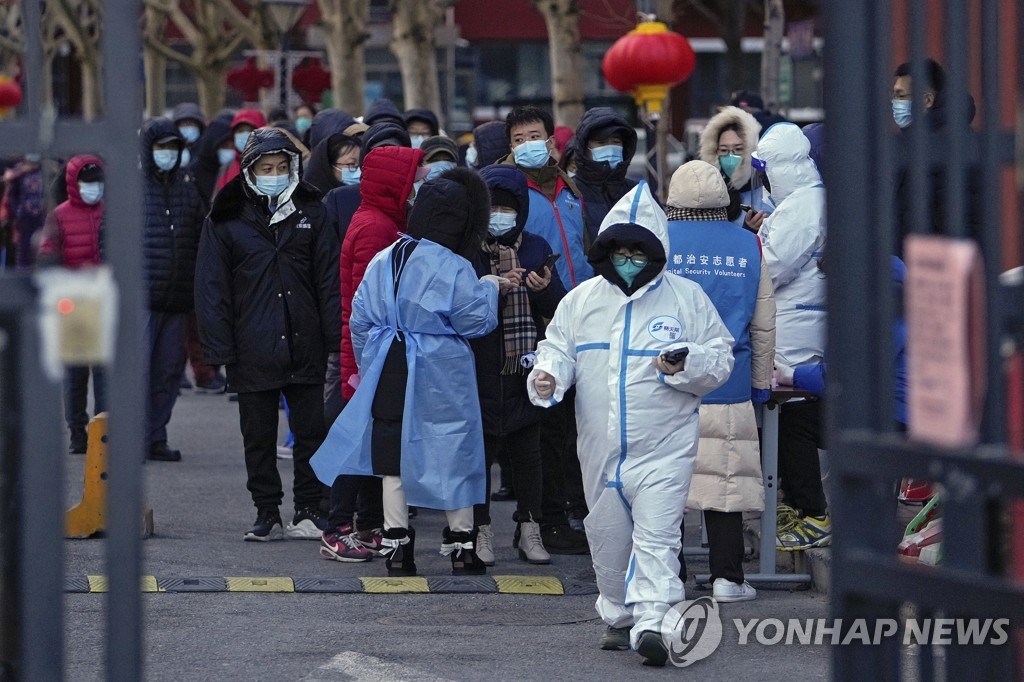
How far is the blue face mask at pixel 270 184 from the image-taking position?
28.0ft

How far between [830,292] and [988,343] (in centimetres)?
31

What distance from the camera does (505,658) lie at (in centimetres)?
651

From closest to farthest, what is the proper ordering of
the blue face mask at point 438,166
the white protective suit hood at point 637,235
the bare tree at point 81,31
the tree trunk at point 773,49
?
the white protective suit hood at point 637,235, the blue face mask at point 438,166, the tree trunk at point 773,49, the bare tree at point 81,31

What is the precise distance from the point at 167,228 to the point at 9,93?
7164 mm

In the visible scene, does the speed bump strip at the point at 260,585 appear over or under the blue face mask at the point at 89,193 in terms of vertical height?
under

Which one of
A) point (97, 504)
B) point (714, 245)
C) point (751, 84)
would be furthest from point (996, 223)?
point (751, 84)

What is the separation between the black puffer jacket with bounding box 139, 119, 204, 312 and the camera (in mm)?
10844

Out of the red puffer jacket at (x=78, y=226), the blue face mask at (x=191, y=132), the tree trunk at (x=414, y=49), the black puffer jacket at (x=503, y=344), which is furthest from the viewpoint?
the tree trunk at (x=414, y=49)

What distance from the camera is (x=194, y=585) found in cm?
771

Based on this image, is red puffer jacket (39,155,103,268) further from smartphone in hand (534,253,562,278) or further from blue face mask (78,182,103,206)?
smartphone in hand (534,253,562,278)

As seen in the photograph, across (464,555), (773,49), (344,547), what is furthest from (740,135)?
(773,49)

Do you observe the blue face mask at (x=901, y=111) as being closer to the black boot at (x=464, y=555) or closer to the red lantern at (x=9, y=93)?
the black boot at (x=464, y=555)

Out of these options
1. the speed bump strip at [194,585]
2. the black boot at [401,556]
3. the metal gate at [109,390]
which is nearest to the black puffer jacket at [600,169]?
the black boot at [401,556]

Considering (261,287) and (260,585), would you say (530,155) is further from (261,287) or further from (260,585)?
(260,585)
